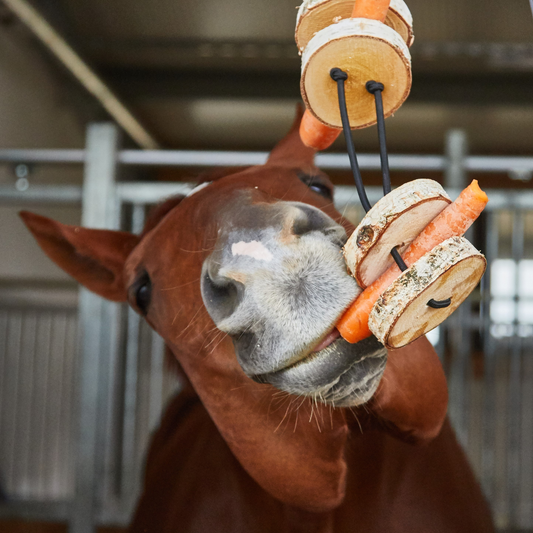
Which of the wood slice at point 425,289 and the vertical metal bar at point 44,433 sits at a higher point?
the wood slice at point 425,289

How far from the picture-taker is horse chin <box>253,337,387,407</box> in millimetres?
578

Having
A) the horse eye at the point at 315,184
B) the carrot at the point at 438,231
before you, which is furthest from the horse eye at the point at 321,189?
the carrot at the point at 438,231

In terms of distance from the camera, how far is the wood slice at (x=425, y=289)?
41 cm

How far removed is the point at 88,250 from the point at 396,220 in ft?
2.76

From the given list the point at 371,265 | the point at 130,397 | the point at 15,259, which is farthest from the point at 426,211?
the point at 15,259

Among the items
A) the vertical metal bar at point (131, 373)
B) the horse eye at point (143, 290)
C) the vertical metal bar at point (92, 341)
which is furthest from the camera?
the vertical metal bar at point (131, 373)

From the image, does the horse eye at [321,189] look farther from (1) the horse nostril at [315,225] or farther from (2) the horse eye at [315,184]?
(1) the horse nostril at [315,225]

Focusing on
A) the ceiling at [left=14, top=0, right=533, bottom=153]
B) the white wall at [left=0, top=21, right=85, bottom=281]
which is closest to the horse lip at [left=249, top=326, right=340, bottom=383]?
the ceiling at [left=14, top=0, right=533, bottom=153]

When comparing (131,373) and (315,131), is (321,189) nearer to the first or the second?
(315,131)

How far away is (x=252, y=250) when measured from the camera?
63cm

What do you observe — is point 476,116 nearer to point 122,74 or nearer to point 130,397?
point 122,74

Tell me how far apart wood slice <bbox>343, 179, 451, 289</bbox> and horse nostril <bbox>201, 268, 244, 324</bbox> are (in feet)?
0.74

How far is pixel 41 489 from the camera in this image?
3.66m

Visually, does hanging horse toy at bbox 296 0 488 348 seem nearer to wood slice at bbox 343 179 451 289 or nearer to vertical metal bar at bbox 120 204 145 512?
wood slice at bbox 343 179 451 289
